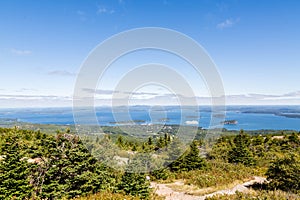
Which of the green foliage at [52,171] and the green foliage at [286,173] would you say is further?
the green foliage at [286,173]

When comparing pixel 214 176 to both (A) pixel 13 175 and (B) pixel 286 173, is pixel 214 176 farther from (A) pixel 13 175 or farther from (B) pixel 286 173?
(A) pixel 13 175

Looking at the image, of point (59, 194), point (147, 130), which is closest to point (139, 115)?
point (147, 130)

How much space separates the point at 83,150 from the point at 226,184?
879 centimetres

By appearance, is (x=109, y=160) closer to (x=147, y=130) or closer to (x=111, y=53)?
(x=147, y=130)

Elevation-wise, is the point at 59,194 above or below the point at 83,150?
below

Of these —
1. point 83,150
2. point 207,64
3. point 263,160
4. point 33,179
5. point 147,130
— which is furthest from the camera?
point 263,160

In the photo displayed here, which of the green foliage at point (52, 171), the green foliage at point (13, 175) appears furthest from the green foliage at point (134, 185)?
the green foliage at point (13, 175)

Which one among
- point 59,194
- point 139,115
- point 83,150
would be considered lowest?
point 59,194

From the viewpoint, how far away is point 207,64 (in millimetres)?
6582

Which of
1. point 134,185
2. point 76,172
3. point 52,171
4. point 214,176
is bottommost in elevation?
point 214,176

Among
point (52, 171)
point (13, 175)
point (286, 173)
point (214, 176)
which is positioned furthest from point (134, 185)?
point (286, 173)

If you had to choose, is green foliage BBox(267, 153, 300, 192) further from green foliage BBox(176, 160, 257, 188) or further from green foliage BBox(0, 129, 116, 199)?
green foliage BBox(0, 129, 116, 199)

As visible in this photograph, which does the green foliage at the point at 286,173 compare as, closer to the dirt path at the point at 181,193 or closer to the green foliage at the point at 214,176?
the dirt path at the point at 181,193

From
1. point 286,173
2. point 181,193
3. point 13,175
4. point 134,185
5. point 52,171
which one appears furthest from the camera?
point 181,193
